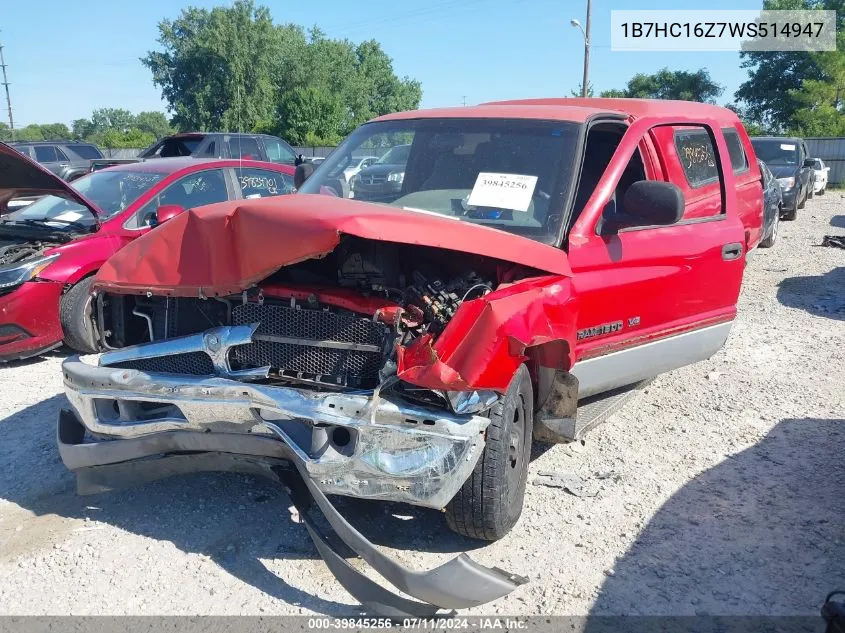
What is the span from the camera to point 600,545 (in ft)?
11.3

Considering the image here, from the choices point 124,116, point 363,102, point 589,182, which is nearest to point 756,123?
point 363,102

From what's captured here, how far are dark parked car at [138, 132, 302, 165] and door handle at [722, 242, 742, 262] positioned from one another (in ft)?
39.2

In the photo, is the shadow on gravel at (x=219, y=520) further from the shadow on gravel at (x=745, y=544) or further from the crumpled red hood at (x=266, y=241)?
the crumpled red hood at (x=266, y=241)

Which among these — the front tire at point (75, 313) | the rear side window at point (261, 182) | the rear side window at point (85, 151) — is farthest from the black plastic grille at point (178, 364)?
the rear side window at point (85, 151)

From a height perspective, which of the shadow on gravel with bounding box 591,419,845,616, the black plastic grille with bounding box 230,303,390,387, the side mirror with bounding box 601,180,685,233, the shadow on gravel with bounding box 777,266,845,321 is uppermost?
the side mirror with bounding box 601,180,685,233

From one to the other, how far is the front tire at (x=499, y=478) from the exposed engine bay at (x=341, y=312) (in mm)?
464

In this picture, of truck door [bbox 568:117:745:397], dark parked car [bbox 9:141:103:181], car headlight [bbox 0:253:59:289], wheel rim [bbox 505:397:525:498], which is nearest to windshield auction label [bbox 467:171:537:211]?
truck door [bbox 568:117:745:397]

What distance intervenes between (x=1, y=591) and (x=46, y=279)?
350 cm

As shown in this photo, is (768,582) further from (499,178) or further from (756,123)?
(756,123)

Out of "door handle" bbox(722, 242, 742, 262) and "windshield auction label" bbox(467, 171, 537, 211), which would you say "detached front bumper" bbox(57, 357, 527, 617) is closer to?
"windshield auction label" bbox(467, 171, 537, 211)

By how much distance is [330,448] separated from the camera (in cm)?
296

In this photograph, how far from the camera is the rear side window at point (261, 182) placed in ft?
25.8

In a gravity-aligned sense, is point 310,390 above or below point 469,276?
below

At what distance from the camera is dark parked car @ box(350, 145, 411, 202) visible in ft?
14.2
